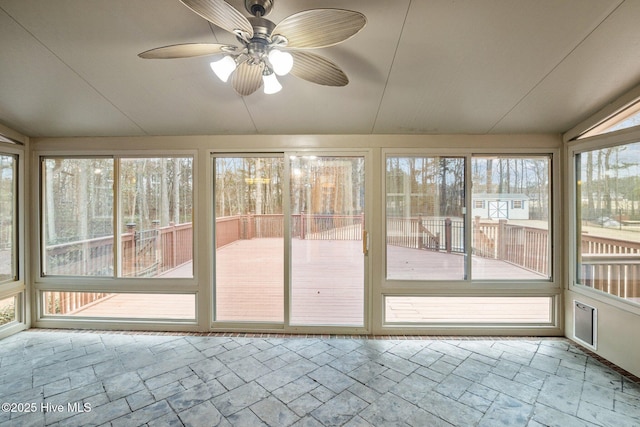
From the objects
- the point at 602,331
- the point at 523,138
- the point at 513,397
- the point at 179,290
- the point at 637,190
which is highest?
the point at 523,138

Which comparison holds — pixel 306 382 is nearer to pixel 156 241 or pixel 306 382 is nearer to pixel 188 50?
pixel 156 241

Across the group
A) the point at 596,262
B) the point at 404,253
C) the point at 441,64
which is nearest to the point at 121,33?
the point at 441,64

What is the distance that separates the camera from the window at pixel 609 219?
8.85ft

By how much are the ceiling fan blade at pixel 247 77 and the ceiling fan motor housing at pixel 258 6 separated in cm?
26

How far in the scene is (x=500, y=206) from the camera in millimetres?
3395

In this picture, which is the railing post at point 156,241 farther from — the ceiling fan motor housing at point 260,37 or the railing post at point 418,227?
the railing post at point 418,227

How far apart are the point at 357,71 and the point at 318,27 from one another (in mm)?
1066

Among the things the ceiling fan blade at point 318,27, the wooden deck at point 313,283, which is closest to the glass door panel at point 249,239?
the wooden deck at point 313,283

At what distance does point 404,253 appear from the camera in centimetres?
342

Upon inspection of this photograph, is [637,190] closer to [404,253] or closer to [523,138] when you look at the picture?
[523,138]

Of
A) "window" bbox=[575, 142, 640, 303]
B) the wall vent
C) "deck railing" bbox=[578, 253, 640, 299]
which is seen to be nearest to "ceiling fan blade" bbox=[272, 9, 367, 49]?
"window" bbox=[575, 142, 640, 303]

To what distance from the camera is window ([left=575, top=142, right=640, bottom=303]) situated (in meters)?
2.70

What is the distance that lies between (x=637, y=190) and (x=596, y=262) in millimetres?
823

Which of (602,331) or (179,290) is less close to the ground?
(179,290)
